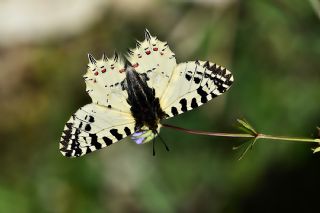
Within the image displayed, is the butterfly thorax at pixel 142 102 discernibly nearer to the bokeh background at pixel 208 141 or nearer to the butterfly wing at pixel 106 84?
the butterfly wing at pixel 106 84

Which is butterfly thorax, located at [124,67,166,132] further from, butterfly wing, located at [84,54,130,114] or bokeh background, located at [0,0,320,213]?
bokeh background, located at [0,0,320,213]

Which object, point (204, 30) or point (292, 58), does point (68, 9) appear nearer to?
point (204, 30)

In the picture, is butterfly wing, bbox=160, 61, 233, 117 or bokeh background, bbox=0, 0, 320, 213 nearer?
butterfly wing, bbox=160, 61, 233, 117

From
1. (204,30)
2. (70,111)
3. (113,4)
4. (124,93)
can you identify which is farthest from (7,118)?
(124,93)

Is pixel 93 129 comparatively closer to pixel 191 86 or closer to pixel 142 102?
pixel 142 102

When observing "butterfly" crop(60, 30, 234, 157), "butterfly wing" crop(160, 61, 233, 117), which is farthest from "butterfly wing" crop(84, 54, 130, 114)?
"butterfly wing" crop(160, 61, 233, 117)

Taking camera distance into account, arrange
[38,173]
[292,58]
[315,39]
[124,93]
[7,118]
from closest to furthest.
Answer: [124,93] < [315,39] < [292,58] < [38,173] < [7,118]

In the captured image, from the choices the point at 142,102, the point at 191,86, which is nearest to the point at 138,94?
the point at 142,102
